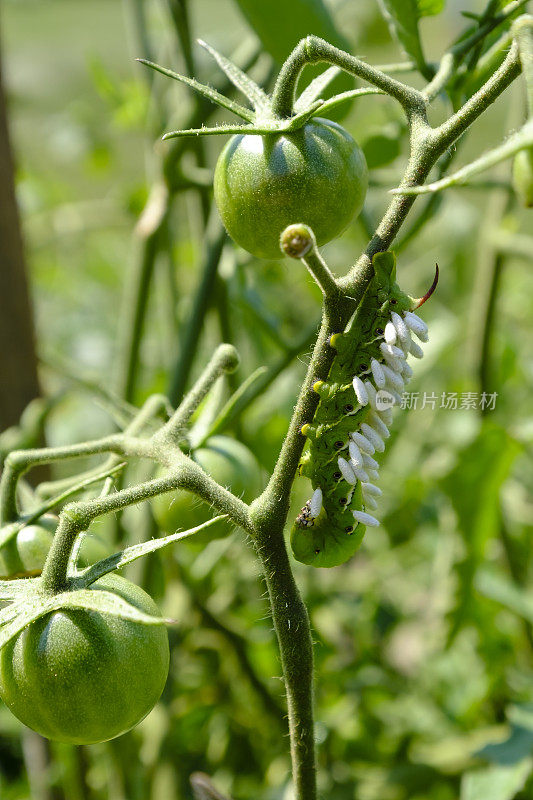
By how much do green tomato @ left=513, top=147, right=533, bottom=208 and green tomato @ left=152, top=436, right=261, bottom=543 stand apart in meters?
0.19

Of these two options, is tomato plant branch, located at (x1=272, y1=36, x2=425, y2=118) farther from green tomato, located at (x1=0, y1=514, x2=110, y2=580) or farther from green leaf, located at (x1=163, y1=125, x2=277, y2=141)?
green tomato, located at (x1=0, y1=514, x2=110, y2=580)

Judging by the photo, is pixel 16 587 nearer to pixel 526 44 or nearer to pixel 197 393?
pixel 197 393

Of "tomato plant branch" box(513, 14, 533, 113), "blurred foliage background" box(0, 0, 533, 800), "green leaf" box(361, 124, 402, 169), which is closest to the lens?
"tomato plant branch" box(513, 14, 533, 113)

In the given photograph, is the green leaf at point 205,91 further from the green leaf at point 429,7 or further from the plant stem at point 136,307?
the plant stem at point 136,307

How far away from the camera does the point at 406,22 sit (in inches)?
14.2

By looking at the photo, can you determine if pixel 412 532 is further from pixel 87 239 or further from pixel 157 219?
pixel 87 239

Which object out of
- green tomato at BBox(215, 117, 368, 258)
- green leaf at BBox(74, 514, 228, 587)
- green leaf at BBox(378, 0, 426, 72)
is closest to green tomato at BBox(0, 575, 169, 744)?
green leaf at BBox(74, 514, 228, 587)

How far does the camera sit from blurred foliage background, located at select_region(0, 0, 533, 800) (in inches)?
22.4

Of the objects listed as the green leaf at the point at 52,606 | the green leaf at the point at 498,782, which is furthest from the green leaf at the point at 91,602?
the green leaf at the point at 498,782

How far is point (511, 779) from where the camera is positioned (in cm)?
53

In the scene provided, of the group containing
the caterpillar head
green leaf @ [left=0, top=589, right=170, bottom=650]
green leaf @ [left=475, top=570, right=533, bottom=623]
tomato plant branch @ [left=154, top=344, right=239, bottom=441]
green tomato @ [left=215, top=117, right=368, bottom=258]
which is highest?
green tomato @ [left=215, top=117, right=368, bottom=258]

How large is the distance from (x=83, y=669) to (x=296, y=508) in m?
0.52

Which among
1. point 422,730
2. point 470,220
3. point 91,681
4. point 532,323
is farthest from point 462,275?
point 91,681

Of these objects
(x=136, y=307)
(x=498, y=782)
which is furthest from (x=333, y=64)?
(x=498, y=782)
